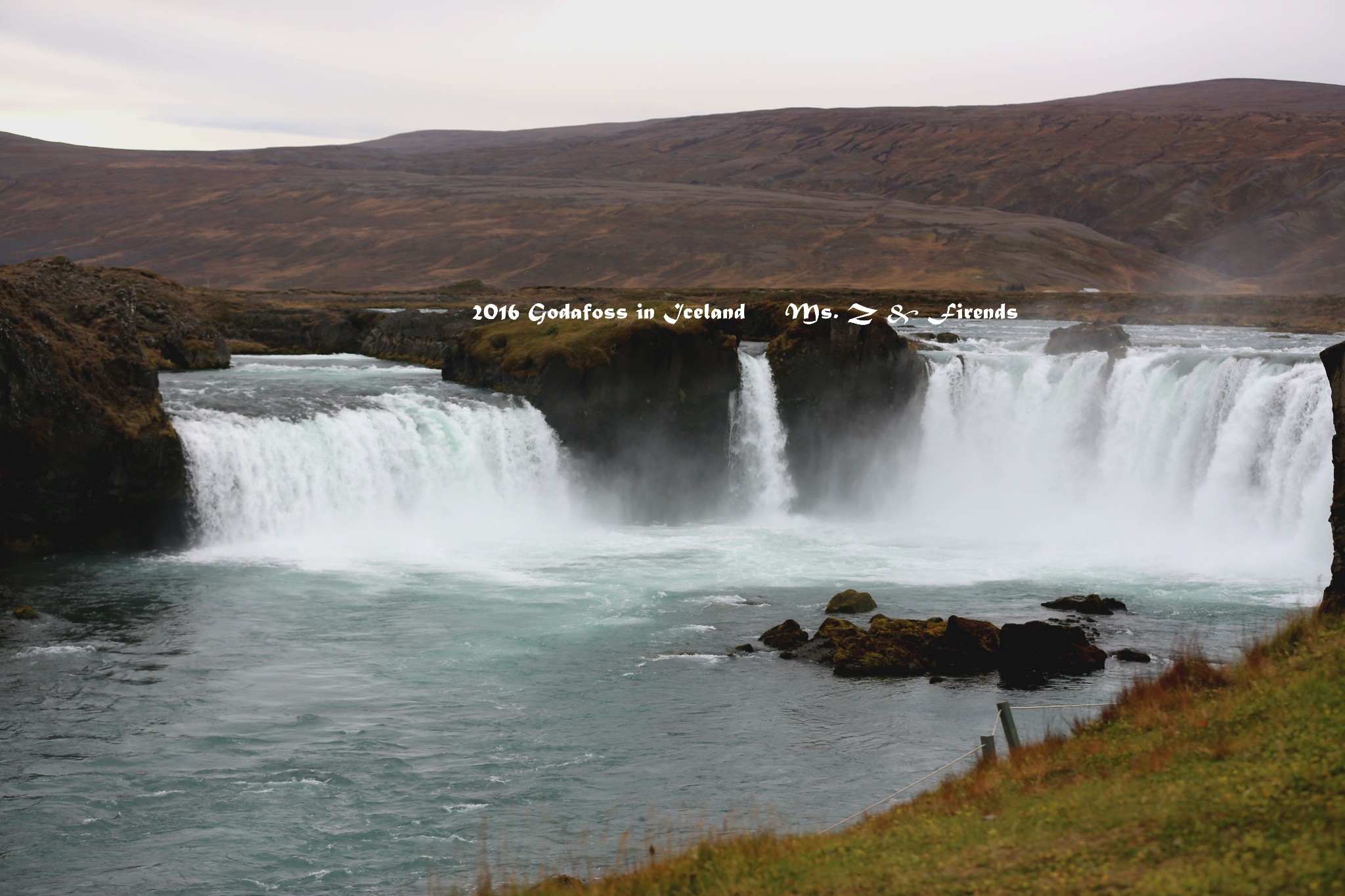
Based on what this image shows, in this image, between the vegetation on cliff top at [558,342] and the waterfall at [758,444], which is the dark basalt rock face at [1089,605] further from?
→ the vegetation on cliff top at [558,342]

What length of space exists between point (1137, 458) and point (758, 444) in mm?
14403

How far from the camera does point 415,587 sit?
32250 mm

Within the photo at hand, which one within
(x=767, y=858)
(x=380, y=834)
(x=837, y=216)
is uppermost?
(x=837, y=216)

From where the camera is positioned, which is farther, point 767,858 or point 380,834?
point 380,834

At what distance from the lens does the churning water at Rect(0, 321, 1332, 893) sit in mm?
17688

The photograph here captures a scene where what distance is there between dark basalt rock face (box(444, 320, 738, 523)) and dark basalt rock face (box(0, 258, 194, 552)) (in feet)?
47.7

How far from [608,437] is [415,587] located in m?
15.7

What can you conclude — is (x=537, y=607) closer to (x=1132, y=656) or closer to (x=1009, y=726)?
(x=1132, y=656)

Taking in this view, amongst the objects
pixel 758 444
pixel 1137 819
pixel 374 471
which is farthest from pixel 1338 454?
pixel 758 444

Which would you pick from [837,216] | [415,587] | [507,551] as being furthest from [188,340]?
[837,216]

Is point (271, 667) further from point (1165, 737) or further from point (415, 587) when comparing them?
point (1165, 737)

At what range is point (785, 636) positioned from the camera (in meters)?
26.8

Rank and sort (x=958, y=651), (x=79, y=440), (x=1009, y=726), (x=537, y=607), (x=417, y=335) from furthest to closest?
(x=417, y=335) < (x=79, y=440) < (x=537, y=607) < (x=958, y=651) < (x=1009, y=726)

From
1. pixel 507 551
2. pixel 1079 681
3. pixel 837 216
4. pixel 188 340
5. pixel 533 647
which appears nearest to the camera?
pixel 1079 681
